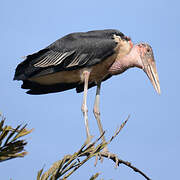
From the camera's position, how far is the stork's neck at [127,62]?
677cm

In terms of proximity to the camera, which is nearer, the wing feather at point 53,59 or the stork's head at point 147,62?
the wing feather at point 53,59

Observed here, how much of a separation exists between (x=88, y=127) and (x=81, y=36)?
1.28 meters

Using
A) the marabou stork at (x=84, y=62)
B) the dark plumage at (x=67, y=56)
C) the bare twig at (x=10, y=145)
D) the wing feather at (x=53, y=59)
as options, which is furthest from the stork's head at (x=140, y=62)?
the bare twig at (x=10, y=145)

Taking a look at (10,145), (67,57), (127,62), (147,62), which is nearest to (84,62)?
(67,57)

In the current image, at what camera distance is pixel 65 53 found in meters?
6.39

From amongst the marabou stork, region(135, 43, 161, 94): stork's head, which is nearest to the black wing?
the marabou stork

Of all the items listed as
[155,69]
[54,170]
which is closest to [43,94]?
[155,69]

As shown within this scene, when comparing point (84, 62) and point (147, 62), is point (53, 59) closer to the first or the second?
→ point (84, 62)

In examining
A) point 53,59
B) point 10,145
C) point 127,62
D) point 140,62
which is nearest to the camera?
point 10,145

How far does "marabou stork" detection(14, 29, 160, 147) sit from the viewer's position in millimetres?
6383

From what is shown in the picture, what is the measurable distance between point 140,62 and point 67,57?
120 cm

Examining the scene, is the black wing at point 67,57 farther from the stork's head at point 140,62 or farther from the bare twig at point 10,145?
the bare twig at point 10,145

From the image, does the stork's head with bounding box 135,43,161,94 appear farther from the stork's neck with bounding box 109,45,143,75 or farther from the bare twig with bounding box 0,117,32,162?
the bare twig with bounding box 0,117,32,162

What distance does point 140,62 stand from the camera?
6.95 meters
